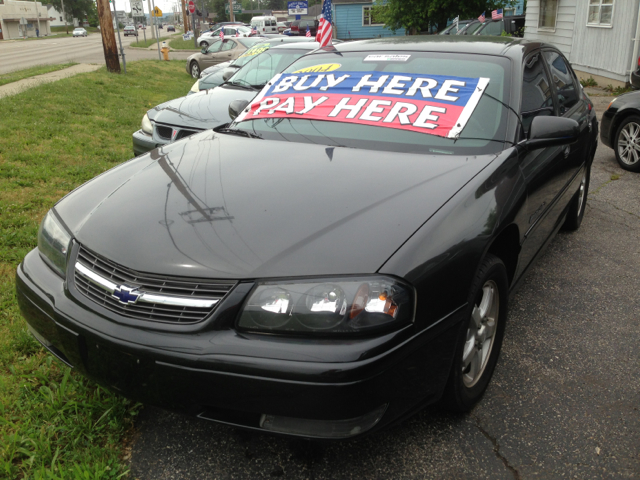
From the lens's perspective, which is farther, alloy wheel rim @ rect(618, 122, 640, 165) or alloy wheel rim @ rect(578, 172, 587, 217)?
alloy wheel rim @ rect(618, 122, 640, 165)

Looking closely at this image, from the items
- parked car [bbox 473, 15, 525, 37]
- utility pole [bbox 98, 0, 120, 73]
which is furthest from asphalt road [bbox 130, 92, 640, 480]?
parked car [bbox 473, 15, 525, 37]

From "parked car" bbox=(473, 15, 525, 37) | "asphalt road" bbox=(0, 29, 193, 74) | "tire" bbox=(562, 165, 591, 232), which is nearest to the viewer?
"tire" bbox=(562, 165, 591, 232)

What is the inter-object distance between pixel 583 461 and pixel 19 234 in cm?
427

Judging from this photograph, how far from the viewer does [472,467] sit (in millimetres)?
2242

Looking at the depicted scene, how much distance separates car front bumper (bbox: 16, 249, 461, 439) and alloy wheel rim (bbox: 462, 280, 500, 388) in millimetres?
345

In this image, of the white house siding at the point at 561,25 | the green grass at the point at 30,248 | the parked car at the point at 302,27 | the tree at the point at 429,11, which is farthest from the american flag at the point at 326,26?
the parked car at the point at 302,27

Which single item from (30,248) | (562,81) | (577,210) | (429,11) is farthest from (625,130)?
(429,11)

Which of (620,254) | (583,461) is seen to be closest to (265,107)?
(583,461)

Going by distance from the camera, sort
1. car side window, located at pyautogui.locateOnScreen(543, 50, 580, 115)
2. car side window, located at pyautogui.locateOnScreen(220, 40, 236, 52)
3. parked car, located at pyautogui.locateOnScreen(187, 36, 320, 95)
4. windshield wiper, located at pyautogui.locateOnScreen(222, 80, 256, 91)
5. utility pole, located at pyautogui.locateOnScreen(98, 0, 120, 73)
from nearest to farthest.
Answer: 1. car side window, located at pyautogui.locateOnScreen(543, 50, 580, 115)
2. windshield wiper, located at pyautogui.locateOnScreen(222, 80, 256, 91)
3. parked car, located at pyautogui.locateOnScreen(187, 36, 320, 95)
4. utility pole, located at pyautogui.locateOnScreen(98, 0, 120, 73)
5. car side window, located at pyautogui.locateOnScreen(220, 40, 236, 52)

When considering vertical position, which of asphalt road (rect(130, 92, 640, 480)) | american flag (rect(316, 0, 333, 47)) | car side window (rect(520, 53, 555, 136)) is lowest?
asphalt road (rect(130, 92, 640, 480))

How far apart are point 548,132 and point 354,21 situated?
47024 millimetres

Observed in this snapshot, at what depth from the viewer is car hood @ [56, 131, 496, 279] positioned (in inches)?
77.0

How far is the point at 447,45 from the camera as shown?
3453 millimetres

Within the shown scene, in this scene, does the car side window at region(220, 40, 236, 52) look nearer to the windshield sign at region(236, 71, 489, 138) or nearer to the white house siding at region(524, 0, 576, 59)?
the white house siding at region(524, 0, 576, 59)
